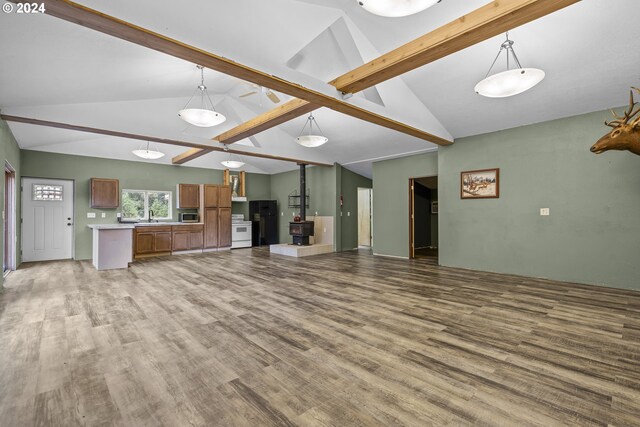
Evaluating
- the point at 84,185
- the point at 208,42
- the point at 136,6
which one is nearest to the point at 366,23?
the point at 208,42

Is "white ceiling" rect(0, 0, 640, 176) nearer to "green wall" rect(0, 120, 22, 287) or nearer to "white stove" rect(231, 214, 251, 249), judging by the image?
"green wall" rect(0, 120, 22, 287)

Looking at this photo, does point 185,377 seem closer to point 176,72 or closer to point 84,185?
point 176,72

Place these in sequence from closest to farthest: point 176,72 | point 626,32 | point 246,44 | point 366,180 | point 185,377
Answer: point 185,377
point 246,44
point 626,32
point 176,72
point 366,180

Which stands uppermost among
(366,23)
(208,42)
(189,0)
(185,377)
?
(366,23)

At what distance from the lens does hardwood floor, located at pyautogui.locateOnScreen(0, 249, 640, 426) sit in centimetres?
169

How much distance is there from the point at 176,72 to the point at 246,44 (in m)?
2.00

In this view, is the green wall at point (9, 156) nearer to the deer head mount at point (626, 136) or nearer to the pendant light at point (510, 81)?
the pendant light at point (510, 81)

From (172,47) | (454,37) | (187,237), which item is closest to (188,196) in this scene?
(187,237)

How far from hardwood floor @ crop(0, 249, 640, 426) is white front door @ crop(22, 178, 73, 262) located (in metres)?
3.28

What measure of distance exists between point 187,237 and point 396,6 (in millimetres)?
8377

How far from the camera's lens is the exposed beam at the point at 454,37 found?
2.39 metres

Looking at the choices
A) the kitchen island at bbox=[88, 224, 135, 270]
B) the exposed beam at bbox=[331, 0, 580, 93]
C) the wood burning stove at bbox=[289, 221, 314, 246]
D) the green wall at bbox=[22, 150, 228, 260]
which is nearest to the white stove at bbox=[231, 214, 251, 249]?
the green wall at bbox=[22, 150, 228, 260]

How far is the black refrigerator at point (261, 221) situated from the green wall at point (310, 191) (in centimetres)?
52

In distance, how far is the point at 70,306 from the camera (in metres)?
3.65
